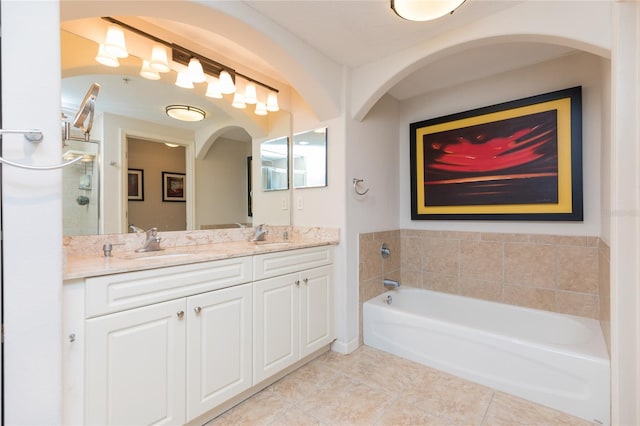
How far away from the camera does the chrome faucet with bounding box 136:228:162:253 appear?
1.76m

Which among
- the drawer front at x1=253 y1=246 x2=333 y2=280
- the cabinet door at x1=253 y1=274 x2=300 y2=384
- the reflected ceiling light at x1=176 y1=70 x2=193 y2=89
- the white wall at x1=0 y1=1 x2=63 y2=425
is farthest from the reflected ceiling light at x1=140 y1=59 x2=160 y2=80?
the cabinet door at x1=253 y1=274 x2=300 y2=384

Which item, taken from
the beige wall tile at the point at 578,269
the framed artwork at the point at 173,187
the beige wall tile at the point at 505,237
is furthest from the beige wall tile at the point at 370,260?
the framed artwork at the point at 173,187

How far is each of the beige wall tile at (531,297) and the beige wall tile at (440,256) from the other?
0.45m

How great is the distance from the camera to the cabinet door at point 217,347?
1.46 m

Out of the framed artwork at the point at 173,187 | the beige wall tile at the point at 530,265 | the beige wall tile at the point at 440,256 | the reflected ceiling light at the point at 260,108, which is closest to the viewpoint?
the framed artwork at the point at 173,187

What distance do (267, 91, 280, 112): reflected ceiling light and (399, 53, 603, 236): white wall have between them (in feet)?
4.51

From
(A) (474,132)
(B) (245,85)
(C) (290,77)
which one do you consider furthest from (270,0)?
(A) (474,132)

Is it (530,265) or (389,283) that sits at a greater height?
(530,265)

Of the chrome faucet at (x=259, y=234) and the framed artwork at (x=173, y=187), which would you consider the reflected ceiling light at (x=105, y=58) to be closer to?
the framed artwork at (x=173, y=187)

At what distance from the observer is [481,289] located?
2559 millimetres

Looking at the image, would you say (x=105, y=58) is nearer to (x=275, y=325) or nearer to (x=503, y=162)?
(x=275, y=325)

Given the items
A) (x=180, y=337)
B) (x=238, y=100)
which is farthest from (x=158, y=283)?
(x=238, y=100)

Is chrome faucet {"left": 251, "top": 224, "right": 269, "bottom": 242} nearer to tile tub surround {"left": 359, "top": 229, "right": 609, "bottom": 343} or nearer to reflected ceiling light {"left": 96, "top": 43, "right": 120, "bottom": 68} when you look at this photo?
tile tub surround {"left": 359, "top": 229, "right": 609, "bottom": 343}

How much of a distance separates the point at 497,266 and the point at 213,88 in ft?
9.02
